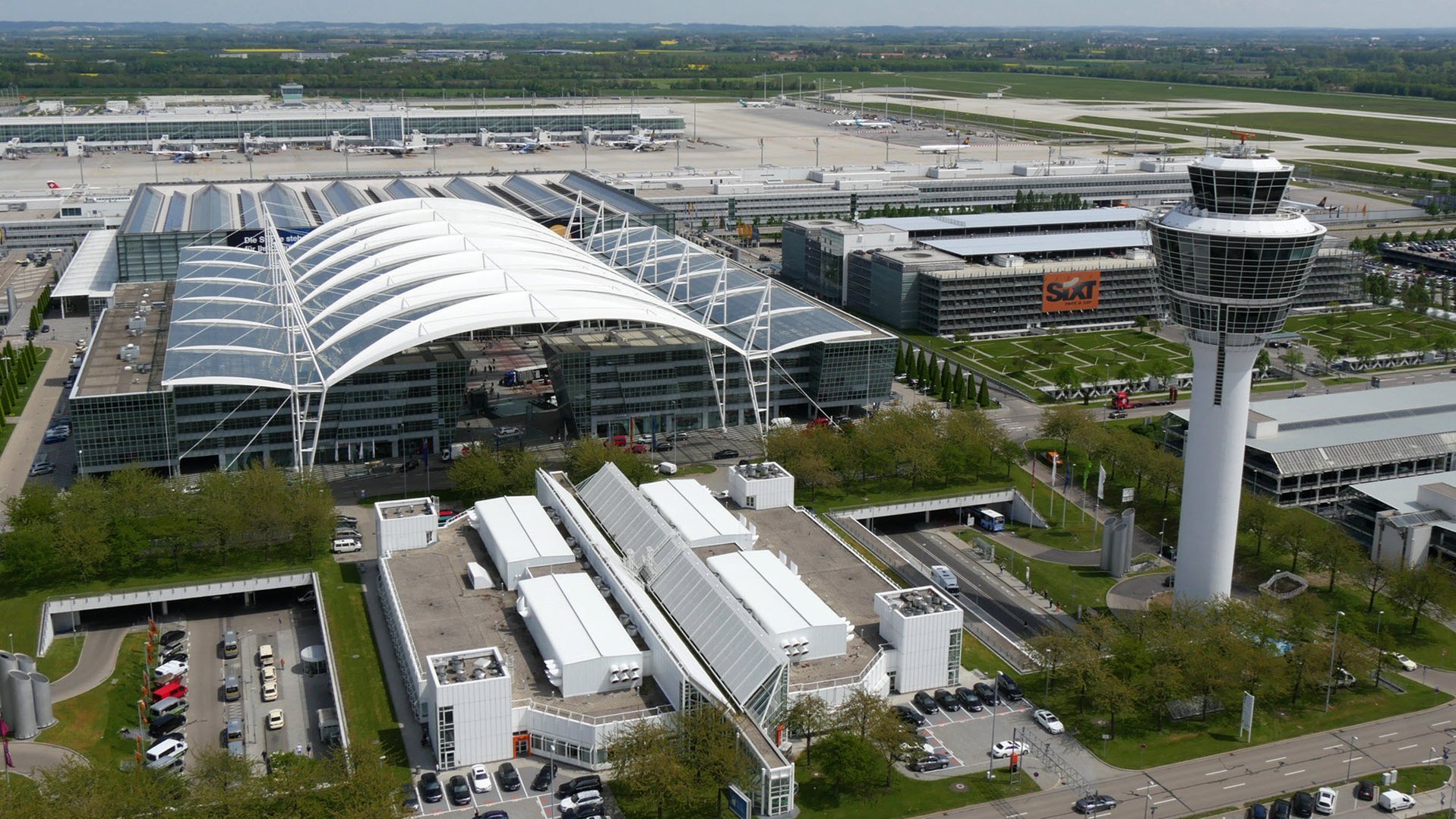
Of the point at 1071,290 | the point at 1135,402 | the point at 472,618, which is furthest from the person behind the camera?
the point at 1071,290

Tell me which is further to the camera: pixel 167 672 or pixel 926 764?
pixel 167 672

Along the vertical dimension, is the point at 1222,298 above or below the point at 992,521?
above

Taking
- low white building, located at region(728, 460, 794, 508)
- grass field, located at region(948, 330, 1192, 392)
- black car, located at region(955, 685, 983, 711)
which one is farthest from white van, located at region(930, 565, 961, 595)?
grass field, located at region(948, 330, 1192, 392)

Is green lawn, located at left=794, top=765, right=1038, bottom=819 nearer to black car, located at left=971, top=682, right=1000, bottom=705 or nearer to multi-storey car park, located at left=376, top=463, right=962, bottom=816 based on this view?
multi-storey car park, located at left=376, top=463, right=962, bottom=816

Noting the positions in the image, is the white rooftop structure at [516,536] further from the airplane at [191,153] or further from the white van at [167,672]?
the airplane at [191,153]

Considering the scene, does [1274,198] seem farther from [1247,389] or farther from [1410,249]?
[1410,249]

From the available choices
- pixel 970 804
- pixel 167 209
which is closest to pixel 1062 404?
pixel 970 804

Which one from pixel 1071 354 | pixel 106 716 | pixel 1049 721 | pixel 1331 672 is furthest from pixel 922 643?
pixel 1071 354

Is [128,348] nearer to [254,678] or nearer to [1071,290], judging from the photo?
[254,678]
